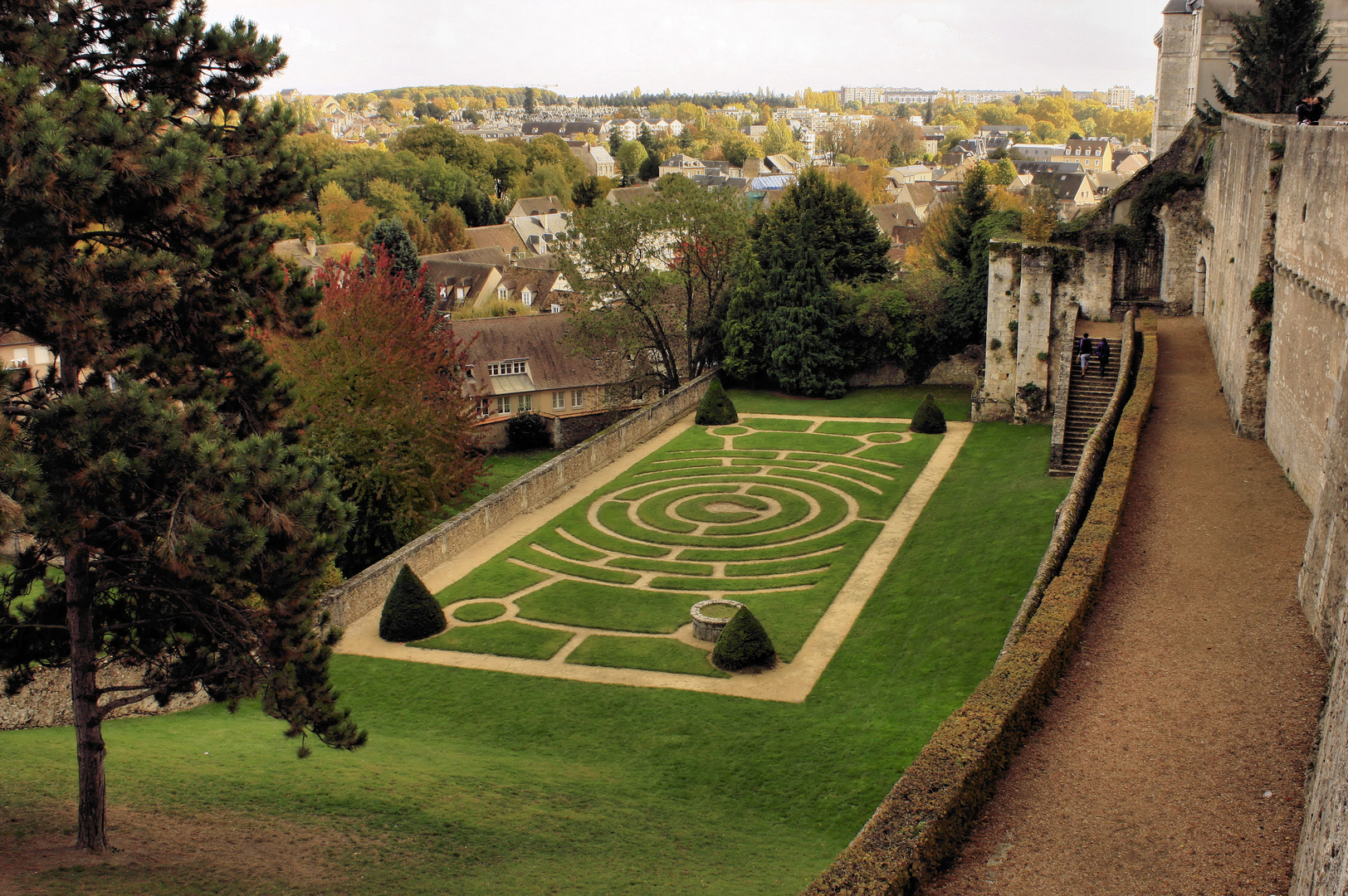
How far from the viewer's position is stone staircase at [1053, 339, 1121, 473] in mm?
34938

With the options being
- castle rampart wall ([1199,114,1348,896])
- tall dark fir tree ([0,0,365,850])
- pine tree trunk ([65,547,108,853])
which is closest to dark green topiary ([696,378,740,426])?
castle rampart wall ([1199,114,1348,896])

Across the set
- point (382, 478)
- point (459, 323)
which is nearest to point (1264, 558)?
point (382, 478)

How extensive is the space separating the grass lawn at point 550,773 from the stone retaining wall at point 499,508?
2551 mm

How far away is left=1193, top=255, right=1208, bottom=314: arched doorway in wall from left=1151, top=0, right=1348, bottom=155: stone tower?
8.30 meters

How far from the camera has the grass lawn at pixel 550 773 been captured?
587 inches

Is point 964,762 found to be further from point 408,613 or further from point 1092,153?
point 1092,153

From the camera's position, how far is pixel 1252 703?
1371 cm

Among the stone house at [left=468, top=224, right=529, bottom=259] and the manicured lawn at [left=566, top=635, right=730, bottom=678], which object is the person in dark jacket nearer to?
the manicured lawn at [left=566, top=635, right=730, bottom=678]

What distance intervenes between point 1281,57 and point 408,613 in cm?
3765

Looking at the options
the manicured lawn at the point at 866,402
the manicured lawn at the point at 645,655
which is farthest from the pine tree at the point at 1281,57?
the manicured lawn at the point at 645,655

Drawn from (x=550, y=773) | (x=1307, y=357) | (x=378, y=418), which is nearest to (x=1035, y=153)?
(x=378, y=418)

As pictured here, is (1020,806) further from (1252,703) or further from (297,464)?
(297,464)

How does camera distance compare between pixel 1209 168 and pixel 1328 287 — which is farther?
pixel 1209 168

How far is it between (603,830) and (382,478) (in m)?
17.6
